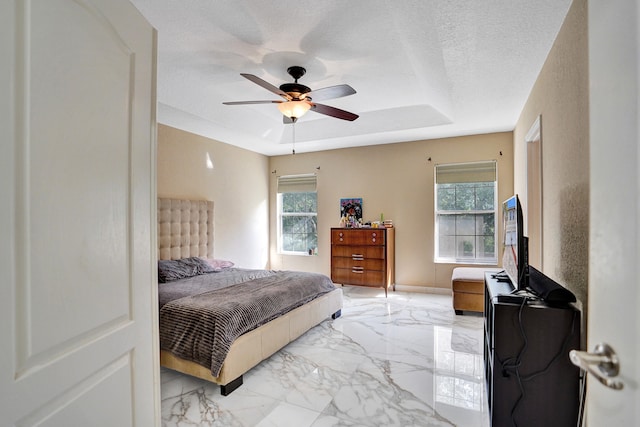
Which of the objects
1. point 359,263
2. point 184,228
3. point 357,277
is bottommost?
point 357,277

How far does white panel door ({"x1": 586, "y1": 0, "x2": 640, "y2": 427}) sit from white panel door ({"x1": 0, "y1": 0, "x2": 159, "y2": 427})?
1.26 metres

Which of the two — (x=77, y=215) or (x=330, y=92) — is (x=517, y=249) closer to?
(x=330, y=92)

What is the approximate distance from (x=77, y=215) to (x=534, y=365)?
2.04 metres

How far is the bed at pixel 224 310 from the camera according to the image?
7.88 feet

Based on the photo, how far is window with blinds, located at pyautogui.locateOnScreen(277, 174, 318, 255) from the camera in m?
6.21

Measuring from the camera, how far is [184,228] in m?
4.50

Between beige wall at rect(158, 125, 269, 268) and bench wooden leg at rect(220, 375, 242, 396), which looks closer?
bench wooden leg at rect(220, 375, 242, 396)

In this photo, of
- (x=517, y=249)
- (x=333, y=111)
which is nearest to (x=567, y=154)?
(x=517, y=249)

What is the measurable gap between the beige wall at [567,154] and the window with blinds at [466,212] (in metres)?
2.19

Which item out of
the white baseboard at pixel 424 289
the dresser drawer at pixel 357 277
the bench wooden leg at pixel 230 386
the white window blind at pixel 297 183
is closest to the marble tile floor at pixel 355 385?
the bench wooden leg at pixel 230 386

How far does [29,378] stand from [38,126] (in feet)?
1.90

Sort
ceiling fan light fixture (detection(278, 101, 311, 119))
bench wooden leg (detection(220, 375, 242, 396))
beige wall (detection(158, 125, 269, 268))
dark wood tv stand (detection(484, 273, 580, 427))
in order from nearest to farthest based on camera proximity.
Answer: dark wood tv stand (detection(484, 273, 580, 427)), bench wooden leg (detection(220, 375, 242, 396)), ceiling fan light fixture (detection(278, 101, 311, 119)), beige wall (detection(158, 125, 269, 268))

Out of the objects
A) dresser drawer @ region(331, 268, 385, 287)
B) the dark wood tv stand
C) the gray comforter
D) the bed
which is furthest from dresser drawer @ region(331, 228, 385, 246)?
the dark wood tv stand

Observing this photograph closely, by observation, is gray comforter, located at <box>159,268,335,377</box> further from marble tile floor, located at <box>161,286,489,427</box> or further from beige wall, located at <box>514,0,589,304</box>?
beige wall, located at <box>514,0,589,304</box>
